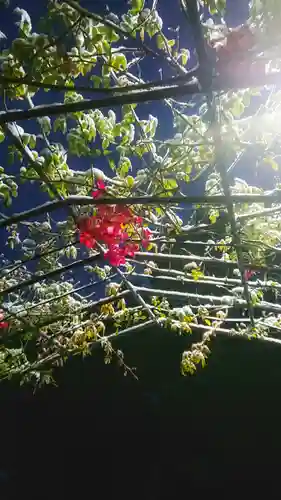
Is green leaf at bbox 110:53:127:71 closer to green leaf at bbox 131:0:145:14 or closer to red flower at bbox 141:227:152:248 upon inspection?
A: green leaf at bbox 131:0:145:14

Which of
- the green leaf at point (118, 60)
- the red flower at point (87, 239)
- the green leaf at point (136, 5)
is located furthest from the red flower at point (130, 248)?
the green leaf at point (136, 5)

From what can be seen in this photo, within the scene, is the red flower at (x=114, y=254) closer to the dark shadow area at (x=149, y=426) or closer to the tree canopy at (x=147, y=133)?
the tree canopy at (x=147, y=133)

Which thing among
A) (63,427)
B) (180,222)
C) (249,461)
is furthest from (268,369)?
(180,222)

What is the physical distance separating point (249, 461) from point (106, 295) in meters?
4.04

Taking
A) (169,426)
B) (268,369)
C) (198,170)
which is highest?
(198,170)

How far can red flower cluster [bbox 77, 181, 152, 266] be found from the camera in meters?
1.73

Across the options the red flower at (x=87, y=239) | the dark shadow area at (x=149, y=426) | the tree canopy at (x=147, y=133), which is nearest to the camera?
the tree canopy at (x=147, y=133)

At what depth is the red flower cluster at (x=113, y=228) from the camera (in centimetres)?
173

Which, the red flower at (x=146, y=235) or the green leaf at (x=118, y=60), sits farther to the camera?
the red flower at (x=146, y=235)

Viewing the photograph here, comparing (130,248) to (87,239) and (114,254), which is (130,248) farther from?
(87,239)

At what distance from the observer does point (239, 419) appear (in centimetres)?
598

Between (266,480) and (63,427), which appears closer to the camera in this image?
(266,480)

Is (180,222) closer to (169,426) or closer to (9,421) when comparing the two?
(169,426)

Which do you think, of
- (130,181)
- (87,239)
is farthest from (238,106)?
(87,239)
